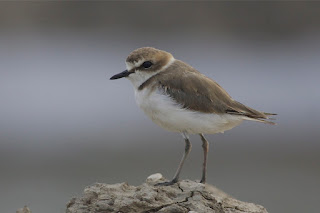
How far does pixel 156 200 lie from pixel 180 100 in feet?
3.18

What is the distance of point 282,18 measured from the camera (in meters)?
16.3

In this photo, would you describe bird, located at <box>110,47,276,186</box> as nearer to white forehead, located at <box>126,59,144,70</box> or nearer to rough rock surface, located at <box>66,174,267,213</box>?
white forehead, located at <box>126,59,144,70</box>

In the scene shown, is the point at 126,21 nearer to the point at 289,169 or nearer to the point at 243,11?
the point at 243,11

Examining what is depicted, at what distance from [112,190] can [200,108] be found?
38.9 inches

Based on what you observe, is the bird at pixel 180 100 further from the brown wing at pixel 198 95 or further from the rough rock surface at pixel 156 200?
the rough rock surface at pixel 156 200

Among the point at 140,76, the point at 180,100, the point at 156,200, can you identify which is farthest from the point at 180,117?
the point at 156,200

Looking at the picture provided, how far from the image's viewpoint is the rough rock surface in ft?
15.4

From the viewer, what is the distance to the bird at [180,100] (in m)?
5.35

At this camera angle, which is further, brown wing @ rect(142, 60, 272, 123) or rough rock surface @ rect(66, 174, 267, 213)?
brown wing @ rect(142, 60, 272, 123)

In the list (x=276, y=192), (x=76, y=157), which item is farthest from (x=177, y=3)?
(x=276, y=192)

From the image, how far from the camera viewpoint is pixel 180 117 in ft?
17.5

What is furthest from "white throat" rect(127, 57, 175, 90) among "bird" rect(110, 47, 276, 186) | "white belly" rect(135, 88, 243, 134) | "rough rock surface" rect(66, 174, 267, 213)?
"rough rock surface" rect(66, 174, 267, 213)

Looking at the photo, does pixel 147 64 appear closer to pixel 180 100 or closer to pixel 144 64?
pixel 144 64

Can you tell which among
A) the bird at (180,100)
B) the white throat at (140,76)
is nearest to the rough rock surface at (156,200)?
the bird at (180,100)
